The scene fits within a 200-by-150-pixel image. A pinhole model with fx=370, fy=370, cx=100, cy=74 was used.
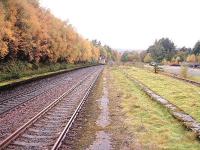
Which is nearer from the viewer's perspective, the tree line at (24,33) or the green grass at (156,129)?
the green grass at (156,129)

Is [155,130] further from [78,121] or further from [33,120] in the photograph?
[33,120]

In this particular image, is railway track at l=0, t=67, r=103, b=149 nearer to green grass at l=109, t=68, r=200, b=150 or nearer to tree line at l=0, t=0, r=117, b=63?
green grass at l=109, t=68, r=200, b=150

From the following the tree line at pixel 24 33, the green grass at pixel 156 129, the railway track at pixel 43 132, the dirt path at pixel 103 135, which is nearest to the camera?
the railway track at pixel 43 132

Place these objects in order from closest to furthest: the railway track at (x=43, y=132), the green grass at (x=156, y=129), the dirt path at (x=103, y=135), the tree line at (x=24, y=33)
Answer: the railway track at (x=43, y=132), the dirt path at (x=103, y=135), the green grass at (x=156, y=129), the tree line at (x=24, y=33)

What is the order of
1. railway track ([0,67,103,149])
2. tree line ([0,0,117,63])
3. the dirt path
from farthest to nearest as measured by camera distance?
tree line ([0,0,117,63]) → the dirt path → railway track ([0,67,103,149])

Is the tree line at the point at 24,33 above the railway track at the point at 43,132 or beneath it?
above

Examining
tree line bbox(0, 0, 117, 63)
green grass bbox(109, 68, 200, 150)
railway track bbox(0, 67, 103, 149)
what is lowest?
green grass bbox(109, 68, 200, 150)

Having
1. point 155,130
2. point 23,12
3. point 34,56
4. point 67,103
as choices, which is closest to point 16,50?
point 23,12

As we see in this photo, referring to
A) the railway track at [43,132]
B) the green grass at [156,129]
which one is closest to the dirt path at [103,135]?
the green grass at [156,129]

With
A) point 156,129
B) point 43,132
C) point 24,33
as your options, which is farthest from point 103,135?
point 24,33

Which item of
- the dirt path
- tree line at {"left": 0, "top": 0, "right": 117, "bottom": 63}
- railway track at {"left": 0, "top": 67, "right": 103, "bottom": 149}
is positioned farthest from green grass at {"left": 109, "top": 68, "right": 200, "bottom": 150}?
tree line at {"left": 0, "top": 0, "right": 117, "bottom": 63}

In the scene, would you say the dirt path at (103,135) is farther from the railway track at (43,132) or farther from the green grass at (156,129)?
the railway track at (43,132)

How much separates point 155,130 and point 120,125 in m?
1.79

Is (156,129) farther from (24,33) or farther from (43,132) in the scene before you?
(24,33)
